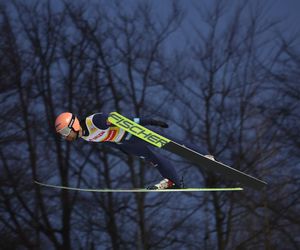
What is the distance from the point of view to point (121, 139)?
25.0ft

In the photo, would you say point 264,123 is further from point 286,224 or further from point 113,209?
point 113,209

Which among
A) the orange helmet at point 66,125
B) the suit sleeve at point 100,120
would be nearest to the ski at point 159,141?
the suit sleeve at point 100,120

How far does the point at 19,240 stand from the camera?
21797 millimetres

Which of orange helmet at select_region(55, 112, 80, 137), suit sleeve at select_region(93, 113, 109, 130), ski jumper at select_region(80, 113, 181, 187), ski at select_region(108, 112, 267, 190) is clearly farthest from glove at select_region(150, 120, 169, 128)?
orange helmet at select_region(55, 112, 80, 137)

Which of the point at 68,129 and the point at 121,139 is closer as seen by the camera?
the point at 68,129

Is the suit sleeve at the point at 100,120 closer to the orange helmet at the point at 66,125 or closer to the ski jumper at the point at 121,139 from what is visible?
the ski jumper at the point at 121,139

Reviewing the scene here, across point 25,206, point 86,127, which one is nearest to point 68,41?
point 25,206

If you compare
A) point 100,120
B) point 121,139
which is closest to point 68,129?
point 100,120

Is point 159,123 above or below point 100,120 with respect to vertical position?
below

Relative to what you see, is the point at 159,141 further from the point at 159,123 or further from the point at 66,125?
the point at 66,125

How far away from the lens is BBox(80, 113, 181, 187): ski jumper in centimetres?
732

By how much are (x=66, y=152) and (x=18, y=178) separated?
2446 millimetres

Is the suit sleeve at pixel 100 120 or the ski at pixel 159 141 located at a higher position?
the suit sleeve at pixel 100 120

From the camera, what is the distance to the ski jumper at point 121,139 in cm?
732
